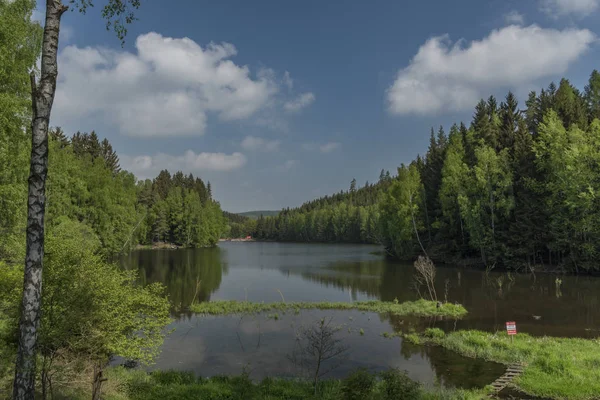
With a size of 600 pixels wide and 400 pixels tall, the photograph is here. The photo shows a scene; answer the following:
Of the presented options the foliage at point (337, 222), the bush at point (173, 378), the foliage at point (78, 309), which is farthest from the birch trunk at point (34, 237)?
the foliage at point (337, 222)

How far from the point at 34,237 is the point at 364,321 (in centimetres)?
2092

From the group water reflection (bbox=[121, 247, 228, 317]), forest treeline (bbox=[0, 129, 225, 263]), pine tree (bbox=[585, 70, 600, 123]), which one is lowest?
water reflection (bbox=[121, 247, 228, 317])

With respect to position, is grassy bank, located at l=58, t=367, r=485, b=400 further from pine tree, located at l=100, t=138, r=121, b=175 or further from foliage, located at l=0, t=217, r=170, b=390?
pine tree, located at l=100, t=138, r=121, b=175

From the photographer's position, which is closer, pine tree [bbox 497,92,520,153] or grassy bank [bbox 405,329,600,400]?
grassy bank [bbox 405,329,600,400]

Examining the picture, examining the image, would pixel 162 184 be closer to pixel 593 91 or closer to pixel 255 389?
pixel 593 91

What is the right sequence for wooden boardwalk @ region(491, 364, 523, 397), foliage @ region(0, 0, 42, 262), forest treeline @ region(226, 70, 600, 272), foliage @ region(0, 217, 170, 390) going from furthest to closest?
1. forest treeline @ region(226, 70, 600, 272)
2. foliage @ region(0, 0, 42, 262)
3. wooden boardwalk @ region(491, 364, 523, 397)
4. foliage @ region(0, 217, 170, 390)

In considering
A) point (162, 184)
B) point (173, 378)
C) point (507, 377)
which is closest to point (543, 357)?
point (507, 377)

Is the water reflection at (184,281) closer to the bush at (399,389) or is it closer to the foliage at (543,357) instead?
the foliage at (543,357)

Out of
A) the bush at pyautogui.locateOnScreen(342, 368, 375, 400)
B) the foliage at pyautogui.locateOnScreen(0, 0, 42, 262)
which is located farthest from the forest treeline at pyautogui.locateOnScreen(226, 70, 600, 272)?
the foliage at pyautogui.locateOnScreen(0, 0, 42, 262)

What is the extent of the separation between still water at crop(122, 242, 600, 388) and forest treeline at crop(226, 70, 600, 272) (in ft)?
16.9

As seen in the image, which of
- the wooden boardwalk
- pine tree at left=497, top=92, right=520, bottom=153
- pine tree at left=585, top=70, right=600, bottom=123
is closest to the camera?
the wooden boardwalk

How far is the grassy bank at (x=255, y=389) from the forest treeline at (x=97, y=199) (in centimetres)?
679

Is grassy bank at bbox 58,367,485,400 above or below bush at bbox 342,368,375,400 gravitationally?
below

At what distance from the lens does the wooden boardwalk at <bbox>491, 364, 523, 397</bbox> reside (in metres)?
12.7
